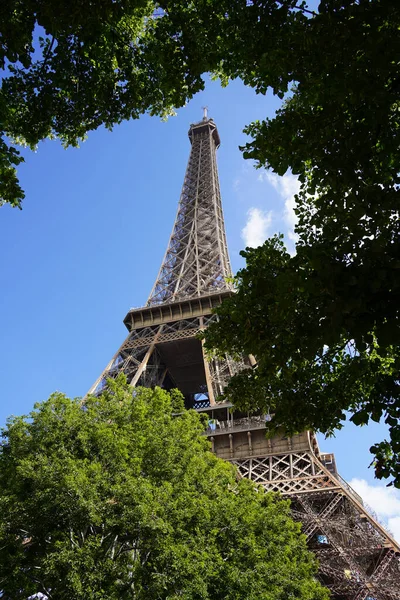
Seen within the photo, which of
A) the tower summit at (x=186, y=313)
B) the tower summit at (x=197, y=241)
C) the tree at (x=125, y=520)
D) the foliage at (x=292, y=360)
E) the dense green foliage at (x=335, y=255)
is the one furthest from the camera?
the tower summit at (x=197, y=241)

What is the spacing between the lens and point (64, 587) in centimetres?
1107

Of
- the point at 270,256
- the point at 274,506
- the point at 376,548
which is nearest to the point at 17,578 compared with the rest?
the point at 274,506

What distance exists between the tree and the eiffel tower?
275 cm

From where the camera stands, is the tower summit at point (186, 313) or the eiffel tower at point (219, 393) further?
the tower summit at point (186, 313)

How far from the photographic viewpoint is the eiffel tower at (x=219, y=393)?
19672 millimetres

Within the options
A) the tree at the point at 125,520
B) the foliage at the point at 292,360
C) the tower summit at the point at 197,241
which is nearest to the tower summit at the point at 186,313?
the tower summit at the point at 197,241

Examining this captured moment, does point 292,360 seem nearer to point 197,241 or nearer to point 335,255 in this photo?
point 335,255

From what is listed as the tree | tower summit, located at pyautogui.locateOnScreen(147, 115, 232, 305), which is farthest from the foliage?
tower summit, located at pyautogui.locateOnScreen(147, 115, 232, 305)

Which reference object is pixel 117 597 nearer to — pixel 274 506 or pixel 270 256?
pixel 274 506

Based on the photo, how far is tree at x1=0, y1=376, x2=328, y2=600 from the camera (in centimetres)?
1132

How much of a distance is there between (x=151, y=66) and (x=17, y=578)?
1199 centimetres

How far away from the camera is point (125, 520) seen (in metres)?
11.9

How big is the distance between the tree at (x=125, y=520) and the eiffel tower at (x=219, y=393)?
2751 mm

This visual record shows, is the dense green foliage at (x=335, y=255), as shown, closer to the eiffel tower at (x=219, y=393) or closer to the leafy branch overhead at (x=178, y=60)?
the leafy branch overhead at (x=178, y=60)
